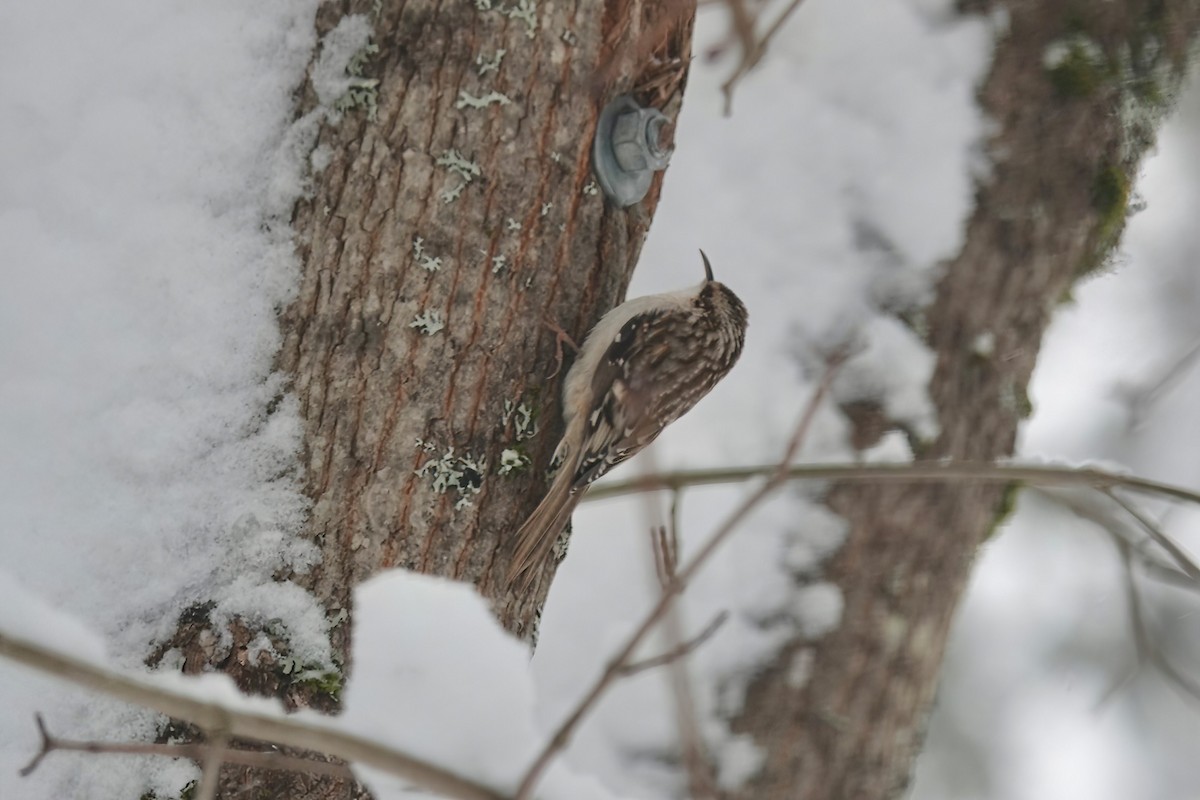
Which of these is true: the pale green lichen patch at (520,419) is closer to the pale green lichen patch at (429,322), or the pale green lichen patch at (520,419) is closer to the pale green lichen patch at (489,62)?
the pale green lichen patch at (429,322)

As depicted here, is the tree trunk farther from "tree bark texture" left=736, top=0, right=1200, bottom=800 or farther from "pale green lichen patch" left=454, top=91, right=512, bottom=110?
"tree bark texture" left=736, top=0, right=1200, bottom=800

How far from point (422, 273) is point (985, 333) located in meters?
1.99

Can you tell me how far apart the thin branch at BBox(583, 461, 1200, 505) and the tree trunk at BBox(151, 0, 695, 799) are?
0.37m

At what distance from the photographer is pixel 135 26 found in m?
1.75

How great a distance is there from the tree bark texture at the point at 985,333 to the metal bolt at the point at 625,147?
142cm

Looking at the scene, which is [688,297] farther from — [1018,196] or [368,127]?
[368,127]

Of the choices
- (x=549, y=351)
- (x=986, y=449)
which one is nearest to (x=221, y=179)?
(x=549, y=351)

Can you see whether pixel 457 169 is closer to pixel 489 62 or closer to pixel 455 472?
pixel 489 62

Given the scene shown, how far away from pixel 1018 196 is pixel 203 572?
2.52 meters

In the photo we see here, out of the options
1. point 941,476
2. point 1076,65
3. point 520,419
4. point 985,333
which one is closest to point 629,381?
point 520,419

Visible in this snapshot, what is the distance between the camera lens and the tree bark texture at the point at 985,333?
10.0ft

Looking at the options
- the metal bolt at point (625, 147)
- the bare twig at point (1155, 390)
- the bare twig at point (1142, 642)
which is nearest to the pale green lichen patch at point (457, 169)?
the metal bolt at point (625, 147)

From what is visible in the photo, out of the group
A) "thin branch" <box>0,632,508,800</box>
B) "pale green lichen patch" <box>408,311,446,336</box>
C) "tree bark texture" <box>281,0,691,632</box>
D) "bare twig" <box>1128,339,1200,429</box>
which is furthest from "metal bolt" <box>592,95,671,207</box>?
"bare twig" <box>1128,339,1200,429</box>

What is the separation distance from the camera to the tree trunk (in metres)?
1.76
